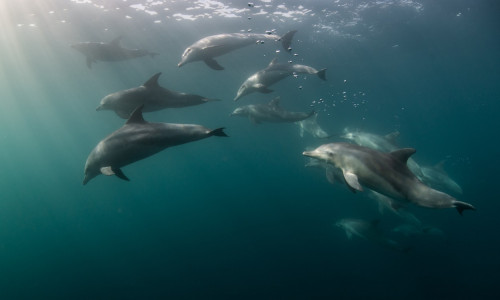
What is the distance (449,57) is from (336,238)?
34.0 metres

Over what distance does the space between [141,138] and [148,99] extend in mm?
1846

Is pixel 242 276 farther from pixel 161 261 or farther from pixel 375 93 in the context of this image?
pixel 375 93

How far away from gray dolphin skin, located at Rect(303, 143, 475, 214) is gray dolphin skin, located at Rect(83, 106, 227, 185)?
2.53 m

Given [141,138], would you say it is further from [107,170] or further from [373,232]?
[373,232]

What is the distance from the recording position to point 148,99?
7734mm

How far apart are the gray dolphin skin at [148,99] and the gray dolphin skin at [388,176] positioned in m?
3.99

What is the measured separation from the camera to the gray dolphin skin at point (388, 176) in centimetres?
465

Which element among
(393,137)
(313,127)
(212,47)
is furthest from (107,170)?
(313,127)

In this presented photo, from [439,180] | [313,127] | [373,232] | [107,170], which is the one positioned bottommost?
[439,180]

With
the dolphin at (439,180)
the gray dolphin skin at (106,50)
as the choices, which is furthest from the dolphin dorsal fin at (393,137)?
the gray dolphin skin at (106,50)

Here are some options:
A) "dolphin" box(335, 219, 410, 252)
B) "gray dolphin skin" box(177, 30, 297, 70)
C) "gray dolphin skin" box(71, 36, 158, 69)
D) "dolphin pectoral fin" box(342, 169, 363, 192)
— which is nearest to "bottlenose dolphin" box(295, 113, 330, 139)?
"dolphin" box(335, 219, 410, 252)

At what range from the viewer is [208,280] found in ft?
53.3

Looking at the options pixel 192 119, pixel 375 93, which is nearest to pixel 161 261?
pixel 375 93

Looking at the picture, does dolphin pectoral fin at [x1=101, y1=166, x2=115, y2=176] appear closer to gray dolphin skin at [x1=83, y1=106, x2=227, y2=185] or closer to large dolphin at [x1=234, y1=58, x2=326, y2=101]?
gray dolphin skin at [x1=83, y1=106, x2=227, y2=185]
